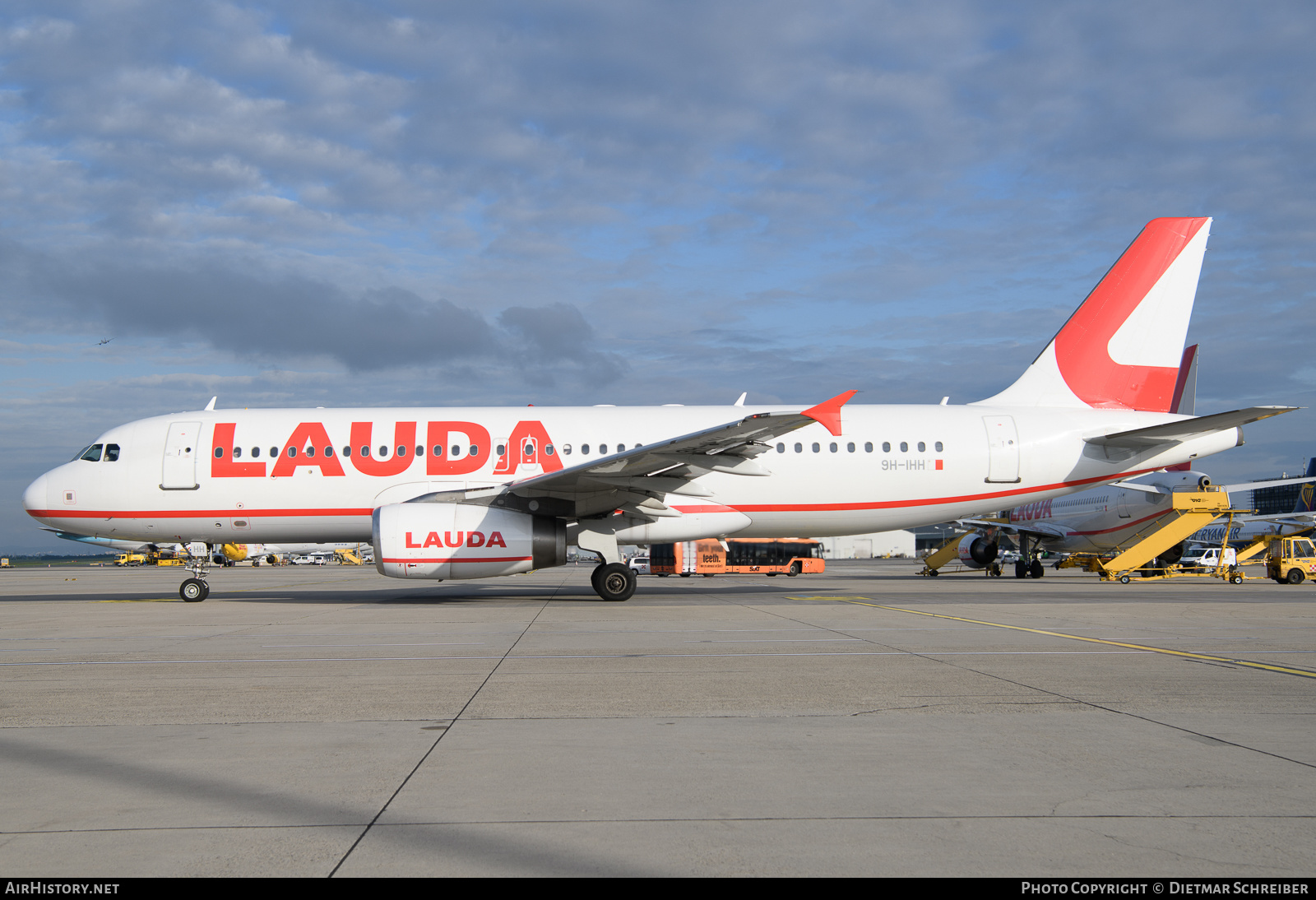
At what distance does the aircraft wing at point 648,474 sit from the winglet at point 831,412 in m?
0.01

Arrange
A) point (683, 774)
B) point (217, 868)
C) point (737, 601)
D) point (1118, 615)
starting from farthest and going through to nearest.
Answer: point (737, 601)
point (1118, 615)
point (683, 774)
point (217, 868)

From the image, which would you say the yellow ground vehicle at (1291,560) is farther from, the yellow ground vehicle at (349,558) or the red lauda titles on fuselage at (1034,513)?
the yellow ground vehicle at (349,558)

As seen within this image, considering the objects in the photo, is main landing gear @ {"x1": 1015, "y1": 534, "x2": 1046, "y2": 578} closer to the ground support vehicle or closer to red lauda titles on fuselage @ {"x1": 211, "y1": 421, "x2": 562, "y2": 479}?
the ground support vehicle

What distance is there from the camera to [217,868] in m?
3.26

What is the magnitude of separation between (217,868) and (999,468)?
1796 centimetres

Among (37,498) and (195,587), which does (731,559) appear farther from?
(37,498)

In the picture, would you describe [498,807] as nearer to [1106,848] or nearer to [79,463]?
[1106,848]

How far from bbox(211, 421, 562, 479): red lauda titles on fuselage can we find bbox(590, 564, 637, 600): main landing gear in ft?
8.24

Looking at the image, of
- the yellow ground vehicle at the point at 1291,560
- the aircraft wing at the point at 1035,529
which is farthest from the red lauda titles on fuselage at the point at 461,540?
the aircraft wing at the point at 1035,529

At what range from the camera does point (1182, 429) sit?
18.1 meters

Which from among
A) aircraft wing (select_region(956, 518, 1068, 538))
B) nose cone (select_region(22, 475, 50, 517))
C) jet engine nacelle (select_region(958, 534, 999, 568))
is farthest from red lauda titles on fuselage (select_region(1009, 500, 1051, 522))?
nose cone (select_region(22, 475, 50, 517))

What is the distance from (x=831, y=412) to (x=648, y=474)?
3.57 metres

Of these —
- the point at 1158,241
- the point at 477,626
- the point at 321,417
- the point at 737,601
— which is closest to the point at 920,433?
the point at 737,601

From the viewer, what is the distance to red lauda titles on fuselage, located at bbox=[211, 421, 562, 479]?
18094mm
